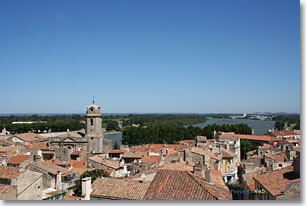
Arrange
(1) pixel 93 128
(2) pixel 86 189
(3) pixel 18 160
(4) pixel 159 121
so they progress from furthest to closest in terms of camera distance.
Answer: (4) pixel 159 121 < (1) pixel 93 128 < (3) pixel 18 160 < (2) pixel 86 189

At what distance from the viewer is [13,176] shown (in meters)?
6.39

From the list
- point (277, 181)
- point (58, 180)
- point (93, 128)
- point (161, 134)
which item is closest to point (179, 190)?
point (277, 181)

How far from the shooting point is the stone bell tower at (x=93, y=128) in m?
19.5

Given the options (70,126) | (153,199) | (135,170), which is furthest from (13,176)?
(70,126)

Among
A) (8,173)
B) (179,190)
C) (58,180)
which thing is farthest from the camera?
(58,180)

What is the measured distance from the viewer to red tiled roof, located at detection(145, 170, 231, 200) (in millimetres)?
4277

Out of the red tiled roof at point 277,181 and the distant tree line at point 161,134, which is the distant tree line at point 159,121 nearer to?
the distant tree line at point 161,134

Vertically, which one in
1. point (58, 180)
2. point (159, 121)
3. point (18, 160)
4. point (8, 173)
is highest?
point (8, 173)

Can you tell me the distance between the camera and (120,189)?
5.30 meters

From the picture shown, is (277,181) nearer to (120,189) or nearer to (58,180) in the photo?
(120,189)

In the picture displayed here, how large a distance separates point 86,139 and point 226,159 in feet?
32.6

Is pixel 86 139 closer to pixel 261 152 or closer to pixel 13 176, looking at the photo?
pixel 261 152

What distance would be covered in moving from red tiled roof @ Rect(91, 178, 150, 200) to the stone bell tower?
46.2 ft

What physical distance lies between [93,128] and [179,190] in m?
16.0
